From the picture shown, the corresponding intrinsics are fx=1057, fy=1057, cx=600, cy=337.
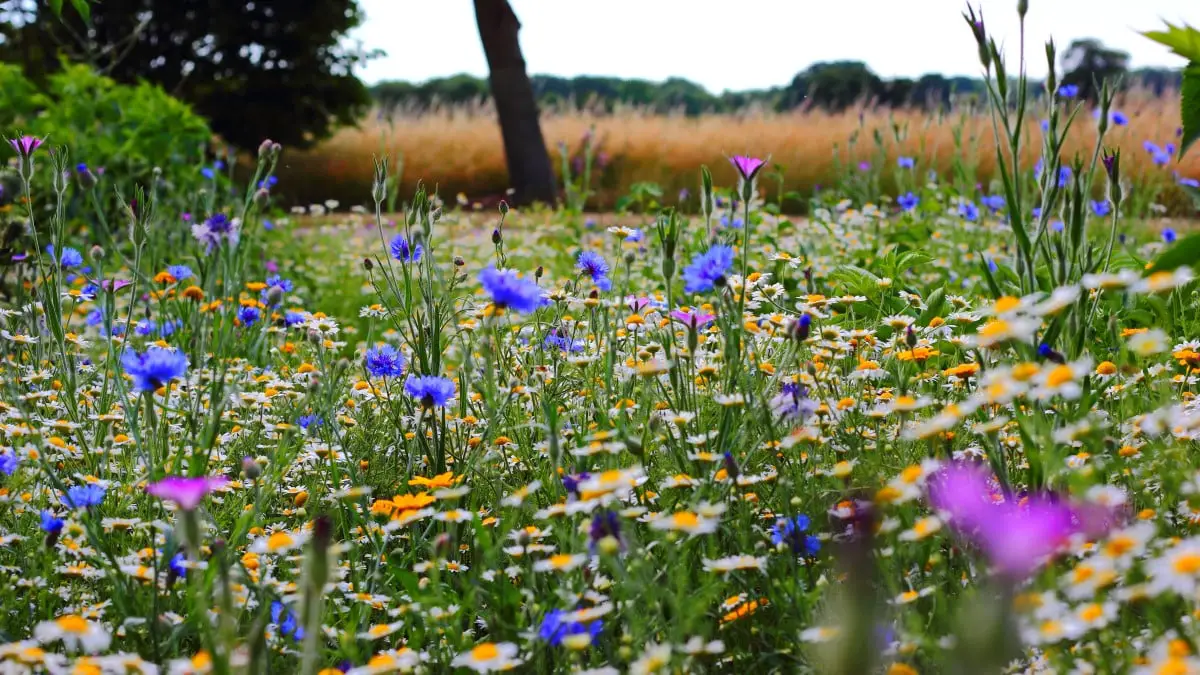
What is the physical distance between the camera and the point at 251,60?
15391 mm

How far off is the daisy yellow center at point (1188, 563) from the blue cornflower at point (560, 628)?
0.69 metres

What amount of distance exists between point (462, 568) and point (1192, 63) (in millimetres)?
1393

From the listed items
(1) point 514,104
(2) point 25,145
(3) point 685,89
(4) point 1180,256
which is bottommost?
(4) point 1180,256

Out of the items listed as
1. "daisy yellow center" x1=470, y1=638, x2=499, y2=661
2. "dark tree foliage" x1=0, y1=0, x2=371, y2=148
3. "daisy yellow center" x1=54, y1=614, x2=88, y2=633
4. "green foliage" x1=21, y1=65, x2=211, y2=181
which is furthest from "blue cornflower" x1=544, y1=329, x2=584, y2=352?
"dark tree foliage" x1=0, y1=0, x2=371, y2=148

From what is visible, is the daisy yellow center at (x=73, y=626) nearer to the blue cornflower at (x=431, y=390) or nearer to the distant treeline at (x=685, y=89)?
the blue cornflower at (x=431, y=390)

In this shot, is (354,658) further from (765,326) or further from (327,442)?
(765,326)

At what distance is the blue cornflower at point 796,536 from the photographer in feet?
5.15

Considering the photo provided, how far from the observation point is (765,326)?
2.43 m

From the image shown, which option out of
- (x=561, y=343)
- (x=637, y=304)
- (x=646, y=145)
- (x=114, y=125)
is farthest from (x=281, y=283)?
(x=646, y=145)

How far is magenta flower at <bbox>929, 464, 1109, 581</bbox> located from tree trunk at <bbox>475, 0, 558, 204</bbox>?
10.1 m

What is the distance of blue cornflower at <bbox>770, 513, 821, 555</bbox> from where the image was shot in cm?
157

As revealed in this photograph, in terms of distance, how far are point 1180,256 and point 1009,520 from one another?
0.40m

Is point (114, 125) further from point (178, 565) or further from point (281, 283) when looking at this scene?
point (178, 565)

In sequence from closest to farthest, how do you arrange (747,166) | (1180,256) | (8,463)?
(1180,256) → (8,463) → (747,166)
